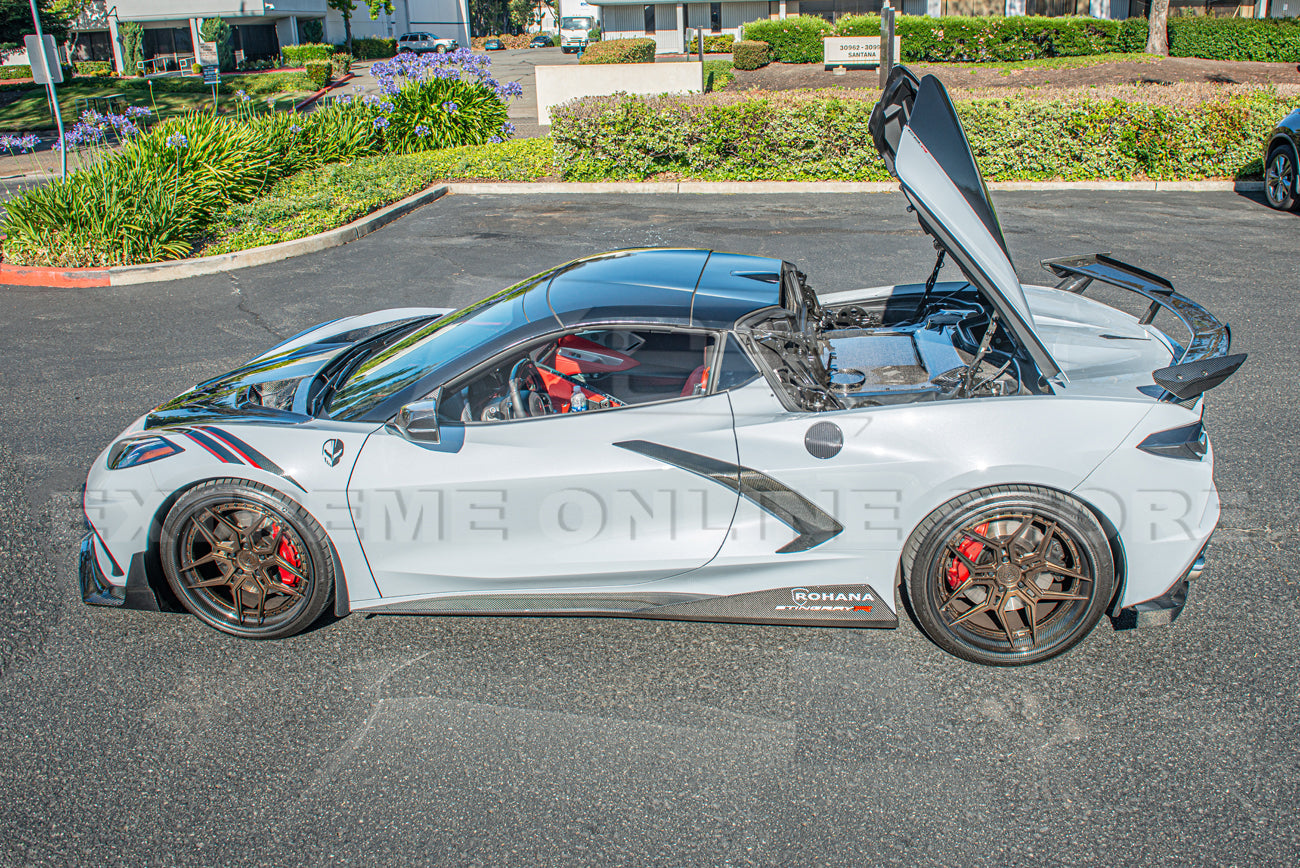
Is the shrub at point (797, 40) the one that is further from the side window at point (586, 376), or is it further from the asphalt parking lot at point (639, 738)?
the side window at point (586, 376)

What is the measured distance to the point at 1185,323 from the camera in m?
4.19

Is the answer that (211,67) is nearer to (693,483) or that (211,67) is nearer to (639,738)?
(693,483)

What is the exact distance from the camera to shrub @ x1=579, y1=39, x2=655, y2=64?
39688 millimetres

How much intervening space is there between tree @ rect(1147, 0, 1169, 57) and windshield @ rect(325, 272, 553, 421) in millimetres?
39692

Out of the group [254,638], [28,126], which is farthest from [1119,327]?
[28,126]

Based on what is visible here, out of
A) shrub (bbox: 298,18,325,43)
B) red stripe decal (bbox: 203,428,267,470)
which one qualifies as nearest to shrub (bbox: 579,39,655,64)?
shrub (bbox: 298,18,325,43)

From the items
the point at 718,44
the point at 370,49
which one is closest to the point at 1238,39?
the point at 718,44

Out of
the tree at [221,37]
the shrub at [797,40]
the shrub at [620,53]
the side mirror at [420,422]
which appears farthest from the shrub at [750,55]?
the side mirror at [420,422]

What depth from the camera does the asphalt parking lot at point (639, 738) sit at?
2.77 m

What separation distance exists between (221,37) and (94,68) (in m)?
8.74

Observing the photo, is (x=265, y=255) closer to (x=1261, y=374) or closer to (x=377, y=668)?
(x=377, y=668)

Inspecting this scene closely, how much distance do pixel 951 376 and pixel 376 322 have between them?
10.0 ft

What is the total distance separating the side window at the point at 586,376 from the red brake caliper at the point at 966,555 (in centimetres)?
110

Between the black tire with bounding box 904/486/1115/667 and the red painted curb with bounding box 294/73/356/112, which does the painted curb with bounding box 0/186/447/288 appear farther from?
the red painted curb with bounding box 294/73/356/112
